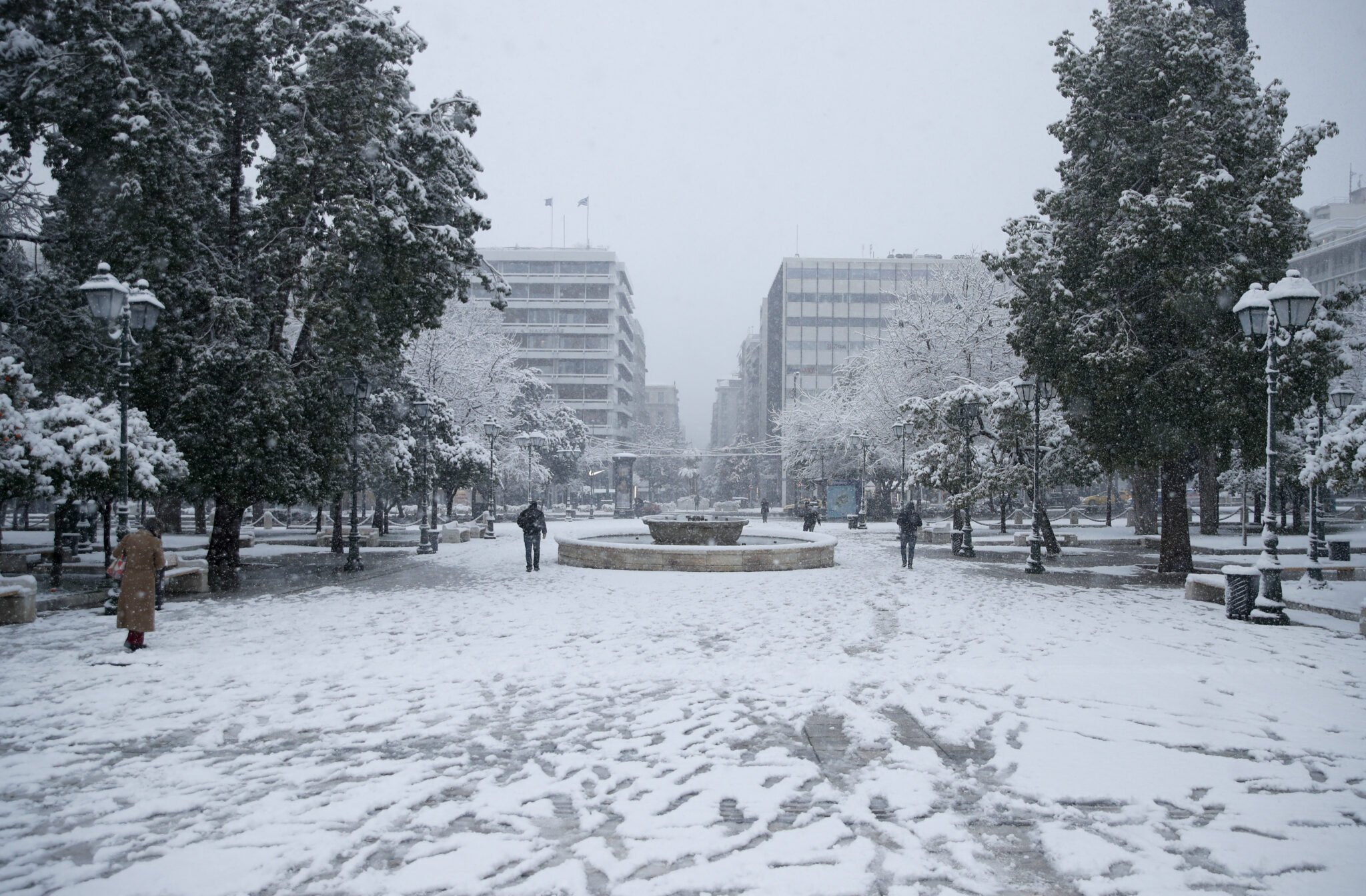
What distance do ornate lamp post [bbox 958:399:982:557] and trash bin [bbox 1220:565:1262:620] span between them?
10136 mm

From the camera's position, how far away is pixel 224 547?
54.4ft

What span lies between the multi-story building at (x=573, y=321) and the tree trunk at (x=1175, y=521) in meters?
71.7

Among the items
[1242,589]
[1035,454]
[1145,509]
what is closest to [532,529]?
[1035,454]

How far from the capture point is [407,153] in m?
17.0

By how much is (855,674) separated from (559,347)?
275ft

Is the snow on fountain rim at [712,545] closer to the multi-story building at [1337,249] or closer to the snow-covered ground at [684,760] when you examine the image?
the snow-covered ground at [684,760]

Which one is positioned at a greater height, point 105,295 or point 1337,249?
point 1337,249

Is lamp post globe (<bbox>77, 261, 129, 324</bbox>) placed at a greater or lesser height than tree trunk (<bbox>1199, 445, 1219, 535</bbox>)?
greater

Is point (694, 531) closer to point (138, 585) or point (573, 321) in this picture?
point (138, 585)

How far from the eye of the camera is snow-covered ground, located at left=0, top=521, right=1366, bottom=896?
4164 millimetres

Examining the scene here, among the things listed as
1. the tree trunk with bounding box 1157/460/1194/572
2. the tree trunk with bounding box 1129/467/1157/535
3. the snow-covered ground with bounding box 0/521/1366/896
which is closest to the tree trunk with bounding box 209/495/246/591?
the snow-covered ground with bounding box 0/521/1366/896

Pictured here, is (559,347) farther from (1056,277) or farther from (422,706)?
(422,706)

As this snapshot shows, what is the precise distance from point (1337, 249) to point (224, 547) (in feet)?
A: 317

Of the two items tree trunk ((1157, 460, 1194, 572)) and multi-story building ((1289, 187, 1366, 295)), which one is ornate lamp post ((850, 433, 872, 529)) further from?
multi-story building ((1289, 187, 1366, 295))
